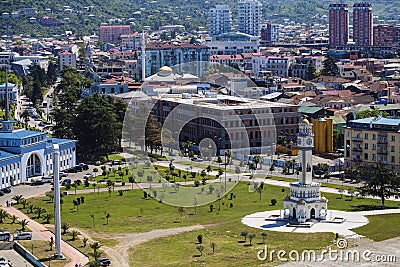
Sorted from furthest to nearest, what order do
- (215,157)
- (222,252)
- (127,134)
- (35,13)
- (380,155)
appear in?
(35,13) → (127,134) → (215,157) → (380,155) → (222,252)

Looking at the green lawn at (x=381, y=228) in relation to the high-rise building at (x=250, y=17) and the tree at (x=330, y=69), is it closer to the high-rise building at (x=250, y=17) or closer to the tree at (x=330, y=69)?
the tree at (x=330, y=69)

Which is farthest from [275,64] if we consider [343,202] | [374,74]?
[343,202]

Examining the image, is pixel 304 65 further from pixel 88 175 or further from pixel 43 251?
pixel 43 251

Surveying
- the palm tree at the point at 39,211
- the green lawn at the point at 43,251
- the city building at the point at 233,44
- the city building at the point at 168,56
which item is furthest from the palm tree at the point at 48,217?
the city building at the point at 233,44

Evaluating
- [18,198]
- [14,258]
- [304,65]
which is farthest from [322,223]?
[304,65]

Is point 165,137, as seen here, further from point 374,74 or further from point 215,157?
point 374,74

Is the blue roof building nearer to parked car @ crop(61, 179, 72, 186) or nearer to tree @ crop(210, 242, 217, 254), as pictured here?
parked car @ crop(61, 179, 72, 186)

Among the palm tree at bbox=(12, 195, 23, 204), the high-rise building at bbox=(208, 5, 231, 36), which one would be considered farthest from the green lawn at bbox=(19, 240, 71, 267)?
the high-rise building at bbox=(208, 5, 231, 36)
